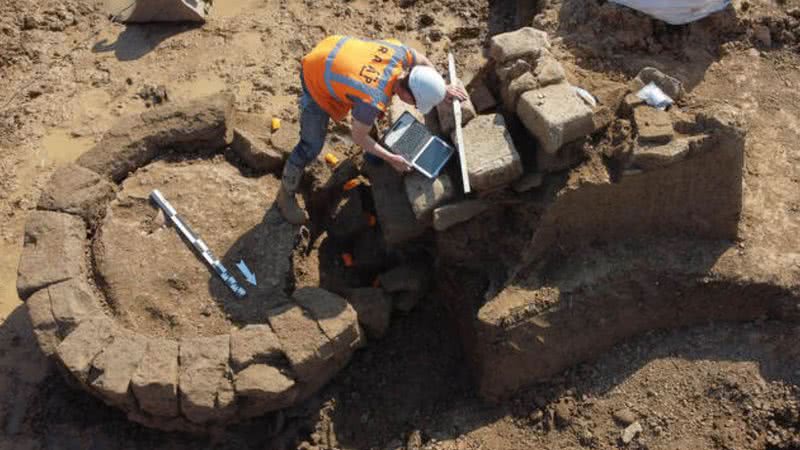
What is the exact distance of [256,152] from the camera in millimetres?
6207

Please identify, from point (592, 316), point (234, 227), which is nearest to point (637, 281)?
point (592, 316)

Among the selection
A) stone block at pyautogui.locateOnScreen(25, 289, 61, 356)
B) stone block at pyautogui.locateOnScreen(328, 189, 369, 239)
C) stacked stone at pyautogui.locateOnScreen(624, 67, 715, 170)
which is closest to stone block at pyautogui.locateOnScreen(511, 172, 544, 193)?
stacked stone at pyautogui.locateOnScreen(624, 67, 715, 170)

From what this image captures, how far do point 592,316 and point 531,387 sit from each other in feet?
2.25

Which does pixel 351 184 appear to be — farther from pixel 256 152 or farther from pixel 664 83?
pixel 664 83

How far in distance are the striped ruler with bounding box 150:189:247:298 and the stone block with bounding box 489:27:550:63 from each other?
2.53 m

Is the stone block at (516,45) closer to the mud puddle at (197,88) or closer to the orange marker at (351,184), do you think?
the orange marker at (351,184)

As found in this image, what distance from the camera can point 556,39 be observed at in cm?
665

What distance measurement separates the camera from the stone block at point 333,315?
5.30 metres

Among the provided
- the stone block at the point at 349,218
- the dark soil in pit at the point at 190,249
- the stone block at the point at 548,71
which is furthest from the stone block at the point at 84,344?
the stone block at the point at 548,71

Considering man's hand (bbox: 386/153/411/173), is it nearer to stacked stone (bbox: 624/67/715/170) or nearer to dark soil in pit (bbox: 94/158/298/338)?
dark soil in pit (bbox: 94/158/298/338)

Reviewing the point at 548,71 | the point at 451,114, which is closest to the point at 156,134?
the point at 451,114

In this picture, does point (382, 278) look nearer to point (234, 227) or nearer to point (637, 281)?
point (234, 227)

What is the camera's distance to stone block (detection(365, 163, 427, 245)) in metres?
5.73

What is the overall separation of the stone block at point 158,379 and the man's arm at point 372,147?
1.87m
